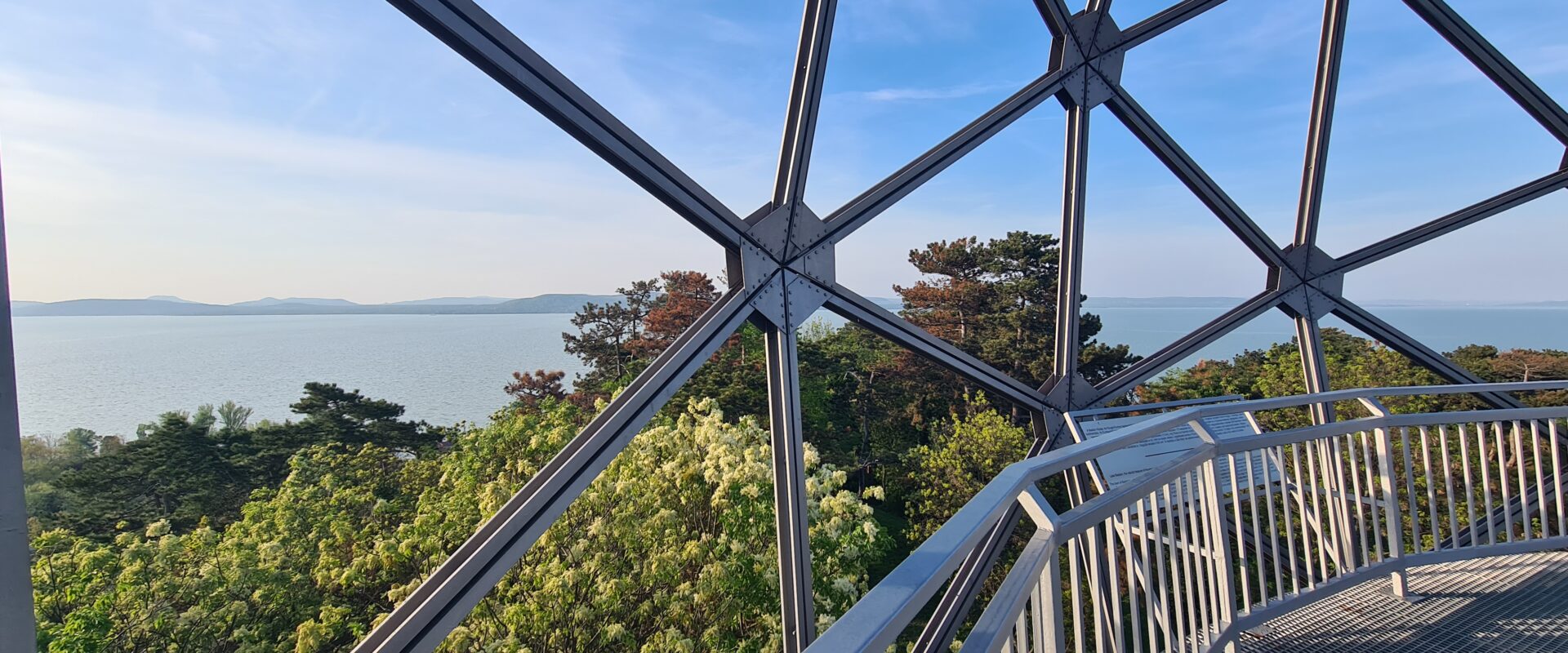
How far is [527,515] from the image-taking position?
83.5 inches

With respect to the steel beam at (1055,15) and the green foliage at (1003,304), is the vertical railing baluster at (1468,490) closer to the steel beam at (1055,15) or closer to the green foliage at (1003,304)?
the steel beam at (1055,15)

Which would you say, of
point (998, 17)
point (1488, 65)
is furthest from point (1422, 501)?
point (998, 17)

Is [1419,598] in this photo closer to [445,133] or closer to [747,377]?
[445,133]

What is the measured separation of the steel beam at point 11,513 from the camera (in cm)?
106

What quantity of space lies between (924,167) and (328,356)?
1478 cm

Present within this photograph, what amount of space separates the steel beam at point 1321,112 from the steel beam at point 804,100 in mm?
4685

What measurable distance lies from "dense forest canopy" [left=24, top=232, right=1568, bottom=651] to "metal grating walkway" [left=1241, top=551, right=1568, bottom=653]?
18.5 feet

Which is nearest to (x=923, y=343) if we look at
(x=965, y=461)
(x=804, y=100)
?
(x=804, y=100)

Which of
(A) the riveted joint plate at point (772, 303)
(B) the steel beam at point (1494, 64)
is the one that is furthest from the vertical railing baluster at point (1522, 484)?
(B) the steel beam at point (1494, 64)

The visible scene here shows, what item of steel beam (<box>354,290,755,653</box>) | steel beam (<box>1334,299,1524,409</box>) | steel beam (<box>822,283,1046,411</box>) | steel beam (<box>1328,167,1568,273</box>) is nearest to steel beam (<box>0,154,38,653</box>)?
steel beam (<box>354,290,755,653</box>)

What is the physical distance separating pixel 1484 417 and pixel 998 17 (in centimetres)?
692

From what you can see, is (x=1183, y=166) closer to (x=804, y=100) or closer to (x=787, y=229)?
(x=804, y=100)

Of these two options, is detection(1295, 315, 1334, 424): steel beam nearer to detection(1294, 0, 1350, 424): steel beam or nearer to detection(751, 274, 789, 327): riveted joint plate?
detection(1294, 0, 1350, 424): steel beam

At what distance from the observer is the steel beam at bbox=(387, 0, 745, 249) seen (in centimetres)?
209
